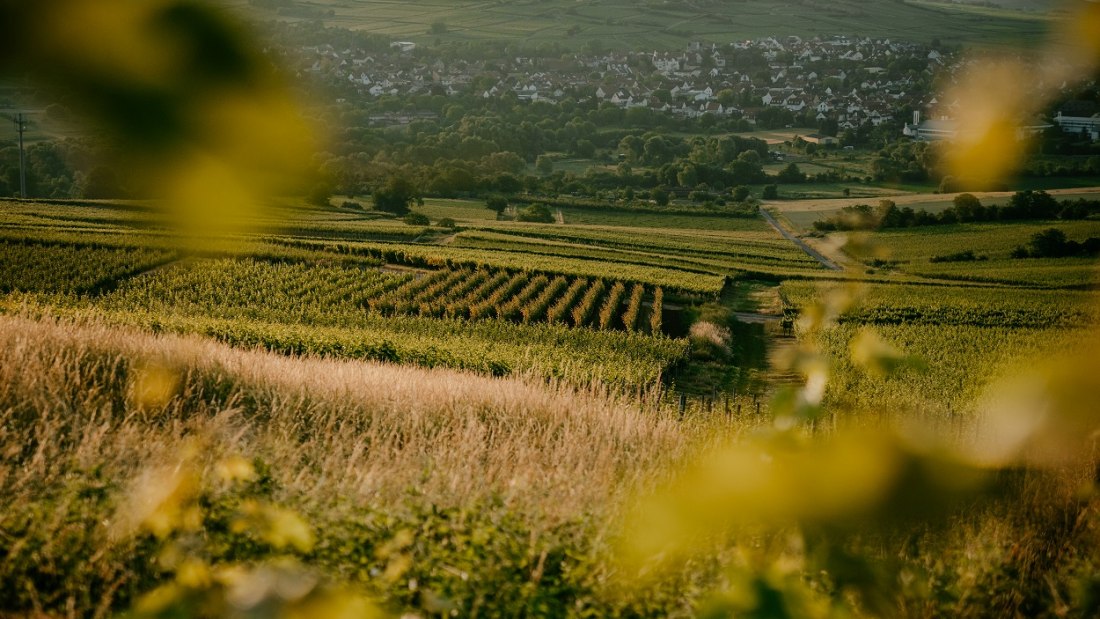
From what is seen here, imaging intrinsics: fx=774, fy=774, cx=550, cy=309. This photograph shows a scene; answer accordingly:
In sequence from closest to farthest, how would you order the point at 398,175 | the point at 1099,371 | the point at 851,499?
1. the point at 851,499
2. the point at 1099,371
3. the point at 398,175

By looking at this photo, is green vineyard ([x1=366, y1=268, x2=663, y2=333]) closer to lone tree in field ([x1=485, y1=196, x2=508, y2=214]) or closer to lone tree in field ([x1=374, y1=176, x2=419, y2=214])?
lone tree in field ([x1=374, y1=176, x2=419, y2=214])

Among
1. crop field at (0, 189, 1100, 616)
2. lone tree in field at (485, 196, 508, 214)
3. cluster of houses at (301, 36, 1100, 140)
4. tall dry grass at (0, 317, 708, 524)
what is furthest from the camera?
cluster of houses at (301, 36, 1100, 140)

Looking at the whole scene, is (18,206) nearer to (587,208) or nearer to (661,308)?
(661,308)

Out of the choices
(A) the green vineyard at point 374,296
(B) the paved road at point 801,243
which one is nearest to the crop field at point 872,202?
(B) the paved road at point 801,243

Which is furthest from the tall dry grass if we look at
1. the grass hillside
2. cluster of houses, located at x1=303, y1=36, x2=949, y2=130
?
cluster of houses, located at x1=303, y1=36, x2=949, y2=130

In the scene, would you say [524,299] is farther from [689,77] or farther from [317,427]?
[689,77]

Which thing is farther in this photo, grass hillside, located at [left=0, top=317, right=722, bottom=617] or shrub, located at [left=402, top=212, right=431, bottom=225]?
shrub, located at [left=402, top=212, right=431, bottom=225]

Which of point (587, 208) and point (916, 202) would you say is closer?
point (916, 202)

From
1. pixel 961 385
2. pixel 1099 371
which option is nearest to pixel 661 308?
pixel 961 385
